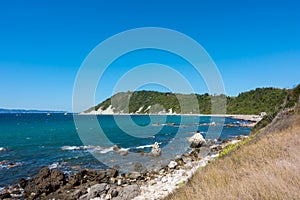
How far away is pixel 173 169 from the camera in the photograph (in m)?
20.4

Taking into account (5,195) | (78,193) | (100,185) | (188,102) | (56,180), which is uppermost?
(188,102)

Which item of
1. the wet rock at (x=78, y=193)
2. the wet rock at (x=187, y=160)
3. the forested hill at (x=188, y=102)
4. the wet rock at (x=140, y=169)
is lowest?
the wet rock at (x=78, y=193)

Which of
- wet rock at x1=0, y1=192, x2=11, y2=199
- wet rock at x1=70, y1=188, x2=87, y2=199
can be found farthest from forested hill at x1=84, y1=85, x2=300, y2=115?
wet rock at x1=0, y1=192, x2=11, y2=199

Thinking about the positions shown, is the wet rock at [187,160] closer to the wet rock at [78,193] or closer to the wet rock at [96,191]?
the wet rock at [96,191]

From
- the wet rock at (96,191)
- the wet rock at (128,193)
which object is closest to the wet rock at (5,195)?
the wet rock at (96,191)

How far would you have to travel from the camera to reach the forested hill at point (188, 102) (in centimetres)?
12525

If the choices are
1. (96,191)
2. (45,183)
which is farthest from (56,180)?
(96,191)

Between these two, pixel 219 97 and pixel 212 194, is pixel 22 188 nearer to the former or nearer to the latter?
pixel 212 194

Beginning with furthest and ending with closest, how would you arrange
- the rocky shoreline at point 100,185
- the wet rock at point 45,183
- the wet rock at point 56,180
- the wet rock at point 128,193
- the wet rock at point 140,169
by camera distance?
1. the wet rock at point 140,169
2. the wet rock at point 56,180
3. the wet rock at point 45,183
4. the rocky shoreline at point 100,185
5. the wet rock at point 128,193

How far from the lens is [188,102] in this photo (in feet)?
513

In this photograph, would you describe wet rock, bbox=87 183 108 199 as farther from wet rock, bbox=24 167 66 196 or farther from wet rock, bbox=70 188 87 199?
wet rock, bbox=24 167 66 196

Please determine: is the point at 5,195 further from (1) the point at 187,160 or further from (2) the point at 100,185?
(1) the point at 187,160

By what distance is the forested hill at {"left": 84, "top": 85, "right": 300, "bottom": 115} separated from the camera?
411 feet

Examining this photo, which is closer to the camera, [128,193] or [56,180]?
[128,193]
